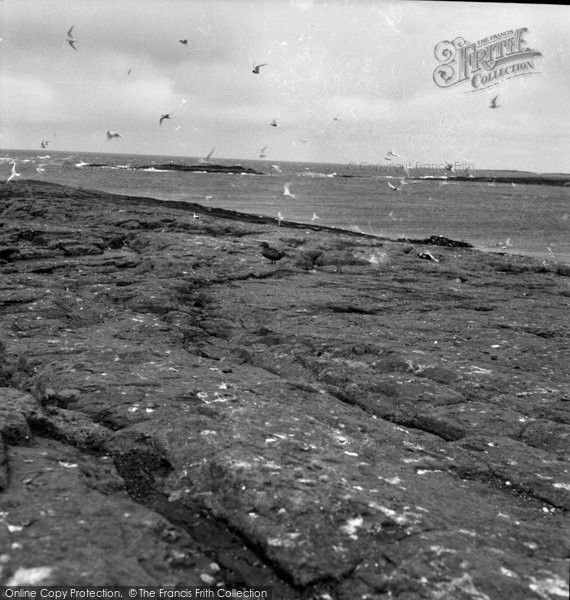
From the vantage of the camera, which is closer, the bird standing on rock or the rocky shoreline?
the rocky shoreline

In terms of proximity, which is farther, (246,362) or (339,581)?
(246,362)

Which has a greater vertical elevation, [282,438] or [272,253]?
[272,253]

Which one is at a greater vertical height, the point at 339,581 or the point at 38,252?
the point at 38,252

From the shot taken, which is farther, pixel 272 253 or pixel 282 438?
pixel 272 253

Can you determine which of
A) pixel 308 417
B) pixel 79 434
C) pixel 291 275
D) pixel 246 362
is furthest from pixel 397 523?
pixel 291 275

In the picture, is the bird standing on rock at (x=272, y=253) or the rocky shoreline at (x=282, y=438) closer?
the rocky shoreline at (x=282, y=438)

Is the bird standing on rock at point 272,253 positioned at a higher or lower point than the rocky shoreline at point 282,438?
higher

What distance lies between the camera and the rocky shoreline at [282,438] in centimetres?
307

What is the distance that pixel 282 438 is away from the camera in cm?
436

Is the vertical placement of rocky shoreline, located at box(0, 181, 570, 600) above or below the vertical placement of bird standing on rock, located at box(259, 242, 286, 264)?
below

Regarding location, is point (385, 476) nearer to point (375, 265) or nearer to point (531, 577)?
point (531, 577)

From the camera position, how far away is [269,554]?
319cm

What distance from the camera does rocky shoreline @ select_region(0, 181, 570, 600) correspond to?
121 inches

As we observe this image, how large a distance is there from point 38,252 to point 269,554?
9689 millimetres
